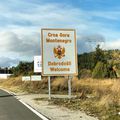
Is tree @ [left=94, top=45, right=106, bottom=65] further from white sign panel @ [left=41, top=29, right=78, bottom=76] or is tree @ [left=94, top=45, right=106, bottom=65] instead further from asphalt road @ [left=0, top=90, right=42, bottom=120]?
asphalt road @ [left=0, top=90, right=42, bottom=120]

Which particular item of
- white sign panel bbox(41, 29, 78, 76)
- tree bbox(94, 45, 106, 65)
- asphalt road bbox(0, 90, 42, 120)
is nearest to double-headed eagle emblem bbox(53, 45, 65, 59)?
white sign panel bbox(41, 29, 78, 76)

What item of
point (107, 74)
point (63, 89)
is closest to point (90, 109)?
point (63, 89)

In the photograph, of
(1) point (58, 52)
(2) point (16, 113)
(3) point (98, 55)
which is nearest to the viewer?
(2) point (16, 113)

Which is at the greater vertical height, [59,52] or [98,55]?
[98,55]

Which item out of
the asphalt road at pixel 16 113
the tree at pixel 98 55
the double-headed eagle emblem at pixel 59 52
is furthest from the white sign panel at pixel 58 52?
the tree at pixel 98 55

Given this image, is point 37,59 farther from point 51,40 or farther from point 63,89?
point 51,40

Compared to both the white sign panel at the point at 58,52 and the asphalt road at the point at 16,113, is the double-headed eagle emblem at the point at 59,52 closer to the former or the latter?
the white sign panel at the point at 58,52

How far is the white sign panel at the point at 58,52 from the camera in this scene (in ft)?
92.8

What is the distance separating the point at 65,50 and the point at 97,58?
52.6 meters

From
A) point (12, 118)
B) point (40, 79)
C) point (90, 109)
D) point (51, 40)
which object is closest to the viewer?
point (12, 118)

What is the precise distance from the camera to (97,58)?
80.9 m

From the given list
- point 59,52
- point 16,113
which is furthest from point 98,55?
point 16,113

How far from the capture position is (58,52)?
2830cm

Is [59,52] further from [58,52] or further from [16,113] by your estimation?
[16,113]
